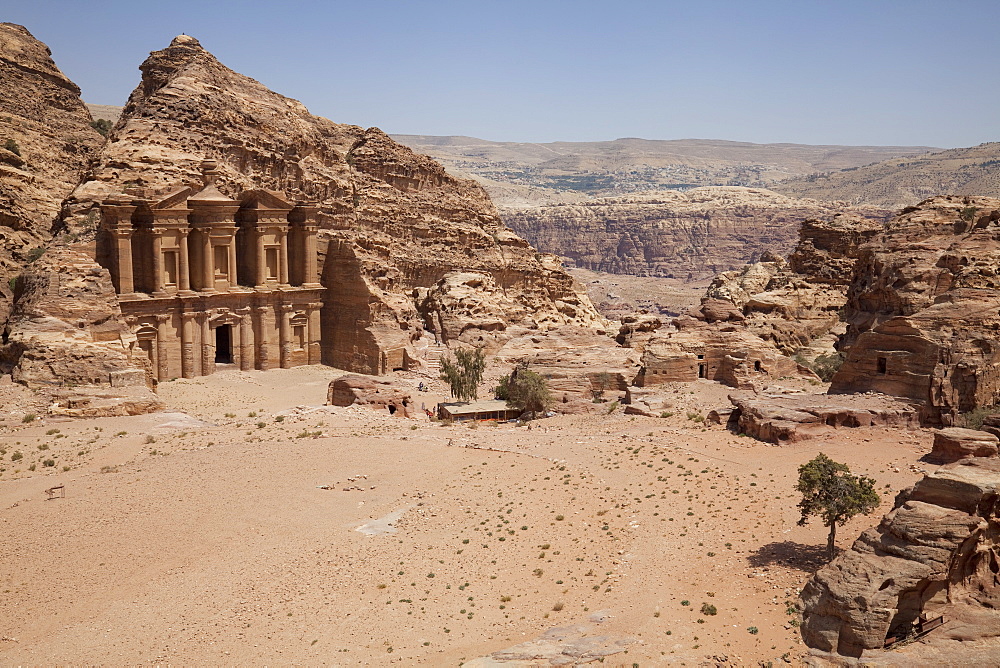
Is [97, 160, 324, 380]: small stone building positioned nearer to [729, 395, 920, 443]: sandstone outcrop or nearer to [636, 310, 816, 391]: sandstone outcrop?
[636, 310, 816, 391]: sandstone outcrop

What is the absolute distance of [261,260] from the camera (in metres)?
Result: 42.4

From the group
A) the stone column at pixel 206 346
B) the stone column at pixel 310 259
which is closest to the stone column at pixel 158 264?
the stone column at pixel 206 346

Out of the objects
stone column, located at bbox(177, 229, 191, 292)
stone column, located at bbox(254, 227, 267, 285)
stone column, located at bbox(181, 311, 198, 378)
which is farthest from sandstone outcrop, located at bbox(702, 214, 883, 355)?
stone column, located at bbox(177, 229, 191, 292)

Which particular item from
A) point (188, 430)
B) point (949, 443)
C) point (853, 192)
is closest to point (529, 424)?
point (188, 430)

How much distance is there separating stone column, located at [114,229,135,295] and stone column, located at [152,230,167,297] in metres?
1.09

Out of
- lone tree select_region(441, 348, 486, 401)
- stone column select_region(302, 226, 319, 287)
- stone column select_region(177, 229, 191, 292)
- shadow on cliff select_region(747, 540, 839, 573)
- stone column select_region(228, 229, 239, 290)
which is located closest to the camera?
shadow on cliff select_region(747, 540, 839, 573)

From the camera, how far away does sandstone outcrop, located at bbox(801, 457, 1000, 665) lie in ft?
43.4

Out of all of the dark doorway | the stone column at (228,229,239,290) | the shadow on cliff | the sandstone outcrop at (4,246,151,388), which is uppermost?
the stone column at (228,229,239,290)

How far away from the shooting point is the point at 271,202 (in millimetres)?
42562

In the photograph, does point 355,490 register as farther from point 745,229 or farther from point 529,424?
point 745,229

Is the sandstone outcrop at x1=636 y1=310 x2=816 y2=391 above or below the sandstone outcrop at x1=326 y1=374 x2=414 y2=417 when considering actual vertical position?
above

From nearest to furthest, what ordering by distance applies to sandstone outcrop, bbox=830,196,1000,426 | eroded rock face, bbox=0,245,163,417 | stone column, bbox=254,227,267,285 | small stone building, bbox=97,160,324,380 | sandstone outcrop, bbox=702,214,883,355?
1. sandstone outcrop, bbox=830,196,1000,426
2. eroded rock face, bbox=0,245,163,417
3. small stone building, bbox=97,160,324,380
4. sandstone outcrop, bbox=702,214,883,355
5. stone column, bbox=254,227,267,285

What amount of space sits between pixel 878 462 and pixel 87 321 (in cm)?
2705

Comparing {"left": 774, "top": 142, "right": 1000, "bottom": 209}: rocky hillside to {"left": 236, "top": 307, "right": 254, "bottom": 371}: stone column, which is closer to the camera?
{"left": 236, "top": 307, "right": 254, "bottom": 371}: stone column
